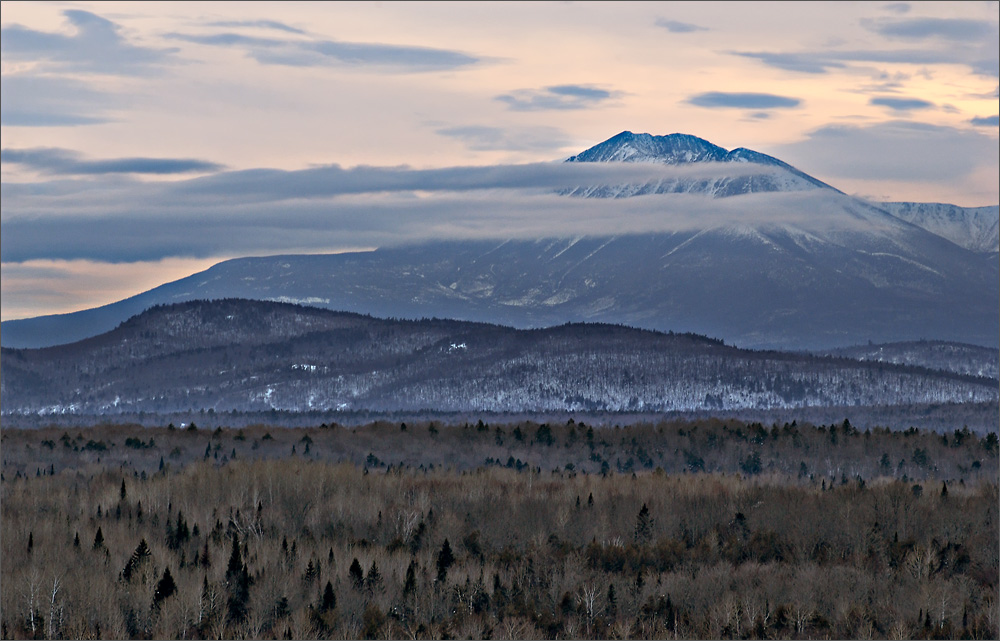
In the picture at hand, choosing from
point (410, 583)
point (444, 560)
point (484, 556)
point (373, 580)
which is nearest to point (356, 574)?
point (373, 580)

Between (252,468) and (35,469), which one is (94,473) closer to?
(35,469)

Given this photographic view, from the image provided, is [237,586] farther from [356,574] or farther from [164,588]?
[356,574]

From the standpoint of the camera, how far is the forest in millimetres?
97500

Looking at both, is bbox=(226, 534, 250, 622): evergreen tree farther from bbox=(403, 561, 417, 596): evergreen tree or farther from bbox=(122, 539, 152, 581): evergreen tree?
bbox=(403, 561, 417, 596): evergreen tree

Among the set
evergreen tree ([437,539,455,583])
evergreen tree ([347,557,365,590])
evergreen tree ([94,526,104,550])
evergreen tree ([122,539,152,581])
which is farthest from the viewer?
evergreen tree ([94,526,104,550])

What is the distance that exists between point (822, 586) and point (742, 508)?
3248 centimetres

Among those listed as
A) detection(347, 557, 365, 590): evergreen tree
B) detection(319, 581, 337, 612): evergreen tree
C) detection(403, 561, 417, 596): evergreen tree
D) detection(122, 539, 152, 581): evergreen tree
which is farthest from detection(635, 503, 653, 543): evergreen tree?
detection(122, 539, 152, 581): evergreen tree

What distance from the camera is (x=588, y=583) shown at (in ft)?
364

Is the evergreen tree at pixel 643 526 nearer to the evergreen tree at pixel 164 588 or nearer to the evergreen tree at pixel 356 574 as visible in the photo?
the evergreen tree at pixel 356 574

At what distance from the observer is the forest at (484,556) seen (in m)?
97.5

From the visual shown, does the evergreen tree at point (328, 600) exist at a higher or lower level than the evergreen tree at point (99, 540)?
lower

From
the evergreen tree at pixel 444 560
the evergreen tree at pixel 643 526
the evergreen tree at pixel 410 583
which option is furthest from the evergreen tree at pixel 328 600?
the evergreen tree at pixel 643 526

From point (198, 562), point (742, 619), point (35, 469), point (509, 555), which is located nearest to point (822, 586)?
point (742, 619)

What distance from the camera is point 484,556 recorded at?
12056cm
